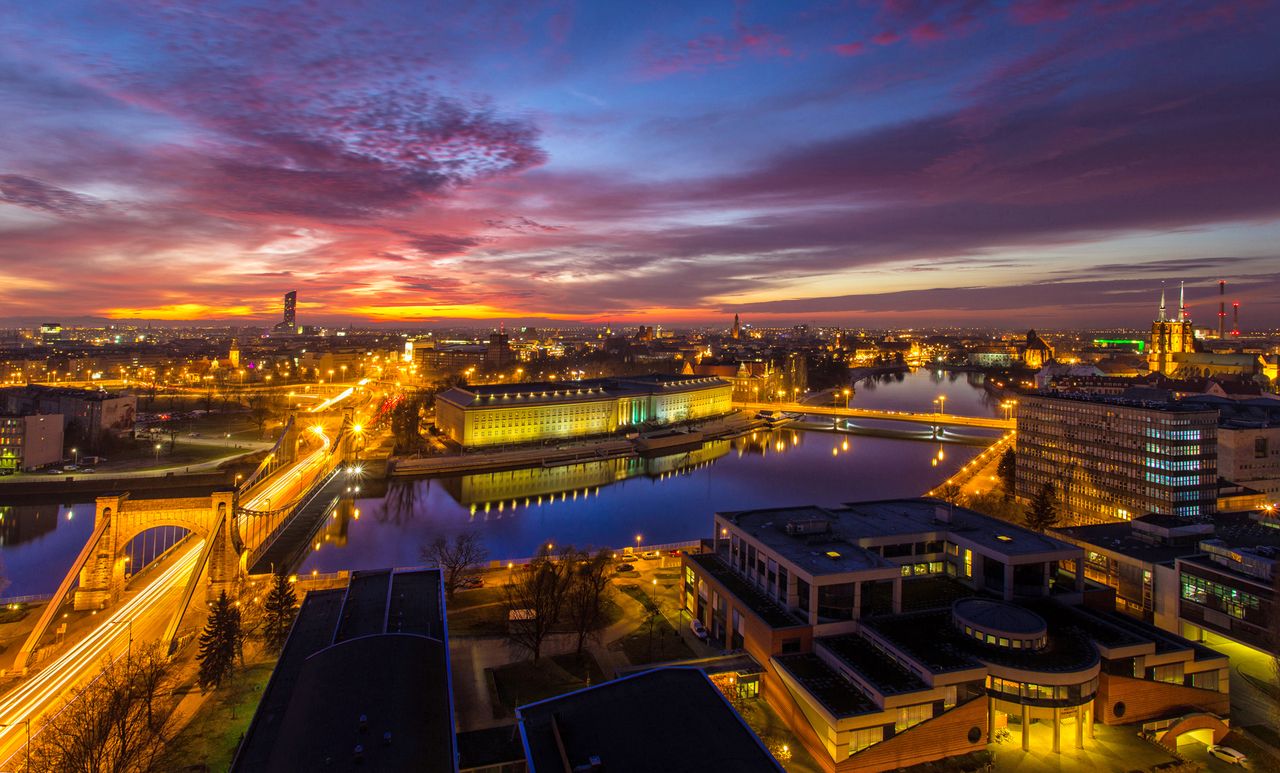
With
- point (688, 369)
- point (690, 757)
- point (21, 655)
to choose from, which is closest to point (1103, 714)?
point (690, 757)

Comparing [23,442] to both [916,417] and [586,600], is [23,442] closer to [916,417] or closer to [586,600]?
[586,600]

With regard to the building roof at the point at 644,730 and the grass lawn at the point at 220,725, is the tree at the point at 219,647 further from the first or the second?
the building roof at the point at 644,730

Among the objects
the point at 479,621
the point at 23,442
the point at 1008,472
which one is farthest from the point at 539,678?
the point at 23,442

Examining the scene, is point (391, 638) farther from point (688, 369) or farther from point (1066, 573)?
point (688, 369)

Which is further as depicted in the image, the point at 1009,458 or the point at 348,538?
the point at 1009,458

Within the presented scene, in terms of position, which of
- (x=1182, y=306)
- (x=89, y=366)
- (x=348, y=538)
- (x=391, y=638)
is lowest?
(x=348, y=538)

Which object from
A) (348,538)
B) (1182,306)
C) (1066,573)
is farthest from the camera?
(1182,306)

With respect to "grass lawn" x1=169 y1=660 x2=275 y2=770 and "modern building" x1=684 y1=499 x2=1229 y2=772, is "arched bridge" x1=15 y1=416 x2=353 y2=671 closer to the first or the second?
"grass lawn" x1=169 y1=660 x2=275 y2=770

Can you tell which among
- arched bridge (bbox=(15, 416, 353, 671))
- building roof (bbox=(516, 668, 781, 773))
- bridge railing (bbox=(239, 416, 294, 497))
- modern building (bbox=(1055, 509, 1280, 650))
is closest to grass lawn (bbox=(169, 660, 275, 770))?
arched bridge (bbox=(15, 416, 353, 671))
